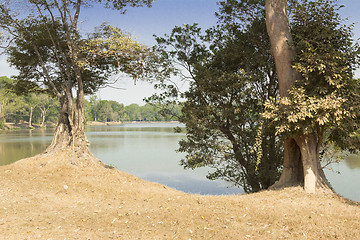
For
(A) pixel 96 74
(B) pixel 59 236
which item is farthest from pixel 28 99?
(B) pixel 59 236

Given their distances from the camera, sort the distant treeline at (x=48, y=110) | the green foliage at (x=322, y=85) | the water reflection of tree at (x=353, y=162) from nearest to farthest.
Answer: the green foliage at (x=322, y=85), the distant treeline at (x=48, y=110), the water reflection of tree at (x=353, y=162)

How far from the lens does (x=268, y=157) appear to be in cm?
1034

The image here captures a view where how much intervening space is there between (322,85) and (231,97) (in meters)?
3.34

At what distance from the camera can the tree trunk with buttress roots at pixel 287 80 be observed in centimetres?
772

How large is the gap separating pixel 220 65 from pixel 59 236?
26.5ft

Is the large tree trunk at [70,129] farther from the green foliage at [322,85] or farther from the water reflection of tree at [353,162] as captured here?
the water reflection of tree at [353,162]

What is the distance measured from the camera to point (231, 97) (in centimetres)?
1005

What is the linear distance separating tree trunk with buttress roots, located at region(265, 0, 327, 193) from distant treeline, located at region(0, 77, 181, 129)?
434cm

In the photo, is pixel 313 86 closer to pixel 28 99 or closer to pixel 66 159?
pixel 66 159

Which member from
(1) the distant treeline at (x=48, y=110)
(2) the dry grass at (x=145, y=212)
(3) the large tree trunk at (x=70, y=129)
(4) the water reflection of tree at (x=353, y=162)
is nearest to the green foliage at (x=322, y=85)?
(2) the dry grass at (x=145, y=212)

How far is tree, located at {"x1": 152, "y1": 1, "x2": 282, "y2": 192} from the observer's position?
9.84 metres

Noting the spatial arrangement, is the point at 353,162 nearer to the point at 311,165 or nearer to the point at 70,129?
the point at 311,165

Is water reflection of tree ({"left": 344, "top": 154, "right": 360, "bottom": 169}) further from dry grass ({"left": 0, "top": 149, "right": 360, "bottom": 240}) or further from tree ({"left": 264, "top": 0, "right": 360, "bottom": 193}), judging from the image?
dry grass ({"left": 0, "top": 149, "right": 360, "bottom": 240})

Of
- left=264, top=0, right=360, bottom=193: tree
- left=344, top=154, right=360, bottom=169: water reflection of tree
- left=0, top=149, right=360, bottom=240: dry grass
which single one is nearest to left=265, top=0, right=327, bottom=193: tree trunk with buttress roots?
left=264, top=0, right=360, bottom=193: tree
